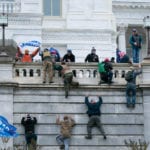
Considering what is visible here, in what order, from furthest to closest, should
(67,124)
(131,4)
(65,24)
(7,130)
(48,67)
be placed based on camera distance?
(131,4)
(65,24)
(48,67)
(67,124)
(7,130)

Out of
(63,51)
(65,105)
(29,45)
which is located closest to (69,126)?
(65,105)

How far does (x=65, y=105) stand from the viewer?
147 feet

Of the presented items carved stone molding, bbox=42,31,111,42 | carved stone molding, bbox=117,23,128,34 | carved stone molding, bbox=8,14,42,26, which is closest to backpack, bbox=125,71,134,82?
carved stone molding, bbox=8,14,42,26

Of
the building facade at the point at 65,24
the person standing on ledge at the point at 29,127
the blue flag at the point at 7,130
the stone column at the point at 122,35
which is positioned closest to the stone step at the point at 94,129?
the person standing on ledge at the point at 29,127

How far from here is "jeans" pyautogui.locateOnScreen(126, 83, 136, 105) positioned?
1763 inches

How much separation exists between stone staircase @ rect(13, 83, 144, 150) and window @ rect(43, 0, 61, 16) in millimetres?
17693

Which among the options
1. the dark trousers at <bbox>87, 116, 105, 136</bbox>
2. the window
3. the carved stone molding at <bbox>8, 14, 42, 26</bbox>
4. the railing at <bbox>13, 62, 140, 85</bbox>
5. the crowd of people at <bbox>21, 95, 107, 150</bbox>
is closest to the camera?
the crowd of people at <bbox>21, 95, 107, 150</bbox>

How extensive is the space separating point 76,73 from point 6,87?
10.7 ft

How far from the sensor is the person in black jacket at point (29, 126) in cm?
4378

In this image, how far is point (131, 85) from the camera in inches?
1762

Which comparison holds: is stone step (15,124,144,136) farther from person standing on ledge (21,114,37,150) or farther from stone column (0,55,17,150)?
stone column (0,55,17,150)

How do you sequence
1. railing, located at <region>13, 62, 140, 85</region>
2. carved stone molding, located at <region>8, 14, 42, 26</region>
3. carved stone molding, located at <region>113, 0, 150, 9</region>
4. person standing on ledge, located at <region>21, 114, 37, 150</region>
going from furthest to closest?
carved stone molding, located at <region>113, 0, 150, 9</region>
carved stone molding, located at <region>8, 14, 42, 26</region>
railing, located at <region>13, 62, 140, 85</region>
person standing on ledge, located at <region>21, 114, 37, 150</region>

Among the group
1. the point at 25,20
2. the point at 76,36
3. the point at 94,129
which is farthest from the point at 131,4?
the point at 94,129

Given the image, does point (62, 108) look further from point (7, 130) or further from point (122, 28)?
point (122, 28)
